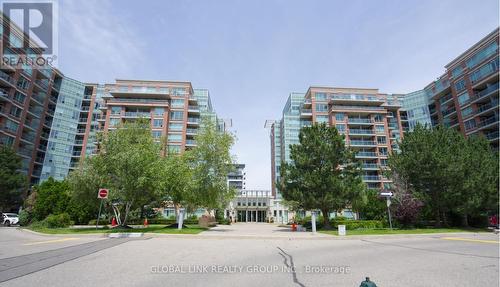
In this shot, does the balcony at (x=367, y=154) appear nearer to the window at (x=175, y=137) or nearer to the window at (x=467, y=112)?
the window at (x=467, y=112)

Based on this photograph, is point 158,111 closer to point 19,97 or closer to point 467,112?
point 19,97

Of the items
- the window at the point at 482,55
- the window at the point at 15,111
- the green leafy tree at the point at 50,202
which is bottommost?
the green leafy tree at the point at 50,202

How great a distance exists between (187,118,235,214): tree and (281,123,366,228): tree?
23.5 ft

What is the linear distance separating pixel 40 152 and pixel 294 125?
68227 mm

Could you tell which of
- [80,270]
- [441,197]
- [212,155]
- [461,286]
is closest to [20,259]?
[80,270]

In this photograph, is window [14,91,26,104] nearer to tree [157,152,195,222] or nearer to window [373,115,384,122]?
tree [157,152,195,222]

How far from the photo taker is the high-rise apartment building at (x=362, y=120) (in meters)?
74.4

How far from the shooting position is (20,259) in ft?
30.3

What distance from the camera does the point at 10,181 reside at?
1903 inches

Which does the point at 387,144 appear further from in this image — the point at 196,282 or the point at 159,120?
the point at 196,282

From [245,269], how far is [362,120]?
77429mm

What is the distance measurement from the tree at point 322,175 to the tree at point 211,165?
7160mm

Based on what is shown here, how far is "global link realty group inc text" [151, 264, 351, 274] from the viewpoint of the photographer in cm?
783

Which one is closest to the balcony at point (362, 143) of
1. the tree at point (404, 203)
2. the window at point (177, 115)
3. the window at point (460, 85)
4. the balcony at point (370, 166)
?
the balcony at point (370, 166)
